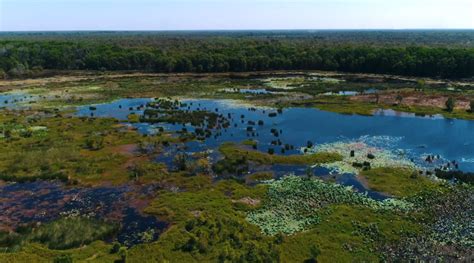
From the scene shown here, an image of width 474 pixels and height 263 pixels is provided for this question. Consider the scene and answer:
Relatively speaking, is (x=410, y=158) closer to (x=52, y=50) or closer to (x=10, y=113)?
(x=10, y=113)

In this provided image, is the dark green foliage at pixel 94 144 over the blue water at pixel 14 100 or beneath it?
beneath

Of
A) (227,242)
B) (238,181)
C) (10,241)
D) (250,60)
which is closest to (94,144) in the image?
(238,181)

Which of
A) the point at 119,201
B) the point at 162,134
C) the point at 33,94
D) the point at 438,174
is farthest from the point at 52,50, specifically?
the point at 438,174

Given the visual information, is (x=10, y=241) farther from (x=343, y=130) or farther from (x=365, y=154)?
(x=343, y=130)

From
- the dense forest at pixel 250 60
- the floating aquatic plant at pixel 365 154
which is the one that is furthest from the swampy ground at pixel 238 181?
the dense forest at pixel 250 60

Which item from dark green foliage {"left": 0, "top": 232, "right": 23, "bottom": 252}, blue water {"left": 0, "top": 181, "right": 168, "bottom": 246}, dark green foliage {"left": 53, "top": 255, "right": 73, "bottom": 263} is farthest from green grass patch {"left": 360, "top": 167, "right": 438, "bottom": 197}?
dark green foliage {"left": 0, "top": 232, "right": 23, "bottom": 252}

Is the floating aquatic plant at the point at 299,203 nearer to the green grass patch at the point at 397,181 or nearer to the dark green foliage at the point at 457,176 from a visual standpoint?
the green grass patch at the point at 397,181
